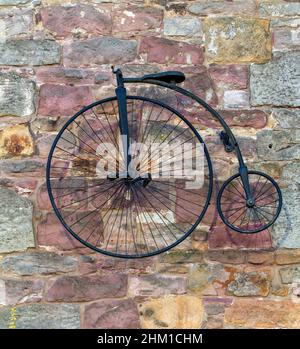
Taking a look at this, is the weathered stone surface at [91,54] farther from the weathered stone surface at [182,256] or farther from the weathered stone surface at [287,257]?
the weathered stone surface at [287,257]

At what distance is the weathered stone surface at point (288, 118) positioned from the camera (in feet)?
11.0

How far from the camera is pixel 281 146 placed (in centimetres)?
334

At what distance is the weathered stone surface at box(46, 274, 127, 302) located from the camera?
3.25 metres

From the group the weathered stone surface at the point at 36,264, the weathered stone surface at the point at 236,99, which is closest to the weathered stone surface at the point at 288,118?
the weathered stone surface at the point at 236,99

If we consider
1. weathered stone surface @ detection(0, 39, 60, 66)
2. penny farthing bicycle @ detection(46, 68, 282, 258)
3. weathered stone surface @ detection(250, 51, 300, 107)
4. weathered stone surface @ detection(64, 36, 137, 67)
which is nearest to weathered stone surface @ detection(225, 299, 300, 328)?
penny farthing bicycle @ detection(46, 68, 282, 258)

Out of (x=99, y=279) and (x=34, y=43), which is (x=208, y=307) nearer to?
(x=99, y=279)

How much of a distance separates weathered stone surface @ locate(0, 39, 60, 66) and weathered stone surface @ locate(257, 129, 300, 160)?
1.03 meters

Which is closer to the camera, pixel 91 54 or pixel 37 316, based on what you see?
pixel 37 316

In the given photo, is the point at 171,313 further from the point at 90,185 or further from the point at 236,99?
the point at 236,99

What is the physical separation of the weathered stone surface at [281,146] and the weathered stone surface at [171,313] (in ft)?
2.45

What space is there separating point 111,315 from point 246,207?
0.77 m

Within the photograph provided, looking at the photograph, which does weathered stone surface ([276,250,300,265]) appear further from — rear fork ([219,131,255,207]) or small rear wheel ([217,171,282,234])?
rear fork ([219,131,255,207])

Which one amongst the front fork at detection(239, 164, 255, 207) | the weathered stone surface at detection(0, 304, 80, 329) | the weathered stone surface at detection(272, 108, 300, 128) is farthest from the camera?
the weathered stone surface at detection(272, 108, 300, 128)

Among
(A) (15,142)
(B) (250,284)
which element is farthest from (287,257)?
(A) (15,142)
